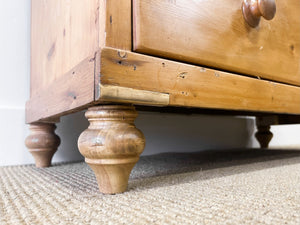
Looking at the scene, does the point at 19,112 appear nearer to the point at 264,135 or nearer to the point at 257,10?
the point at 257,10

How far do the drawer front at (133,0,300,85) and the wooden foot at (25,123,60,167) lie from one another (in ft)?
1.38

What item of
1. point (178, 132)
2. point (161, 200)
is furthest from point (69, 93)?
point (178, 132)

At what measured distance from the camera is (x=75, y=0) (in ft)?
1.60

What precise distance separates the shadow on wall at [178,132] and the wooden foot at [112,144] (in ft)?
1.61

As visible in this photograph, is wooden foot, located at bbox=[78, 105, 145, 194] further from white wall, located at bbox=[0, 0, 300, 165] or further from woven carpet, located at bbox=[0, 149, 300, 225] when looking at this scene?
white wall, located at bbox=[0, 0, 300, 165]

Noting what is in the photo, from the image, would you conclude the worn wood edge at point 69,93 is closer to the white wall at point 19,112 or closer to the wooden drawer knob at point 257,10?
the white wall at point 19,112

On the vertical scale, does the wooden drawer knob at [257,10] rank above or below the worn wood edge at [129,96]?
above

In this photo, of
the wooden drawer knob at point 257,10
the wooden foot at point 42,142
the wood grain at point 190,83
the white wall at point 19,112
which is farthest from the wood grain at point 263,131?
the wooden foot at point 42,142

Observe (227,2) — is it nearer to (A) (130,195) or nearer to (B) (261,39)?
(B) (261,39)

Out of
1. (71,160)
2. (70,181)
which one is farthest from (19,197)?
(71,160)

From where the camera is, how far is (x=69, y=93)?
465 millimetres

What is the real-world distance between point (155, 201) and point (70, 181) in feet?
0.73

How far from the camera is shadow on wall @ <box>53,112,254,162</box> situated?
87cm

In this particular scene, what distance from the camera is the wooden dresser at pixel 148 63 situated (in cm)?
39
